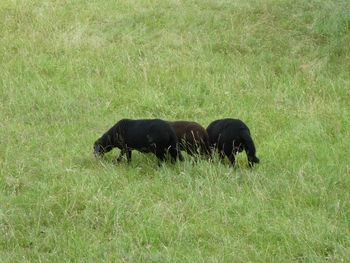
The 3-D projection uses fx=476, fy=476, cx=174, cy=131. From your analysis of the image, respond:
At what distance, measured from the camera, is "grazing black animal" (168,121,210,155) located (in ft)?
21.2

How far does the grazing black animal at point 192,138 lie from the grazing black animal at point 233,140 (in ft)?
0.56

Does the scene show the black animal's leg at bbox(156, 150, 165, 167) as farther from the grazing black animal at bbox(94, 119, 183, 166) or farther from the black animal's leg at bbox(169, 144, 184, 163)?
the black animal's leg at bbox(169, 144, 184, 163)

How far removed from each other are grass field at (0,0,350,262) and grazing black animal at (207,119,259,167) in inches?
10.7

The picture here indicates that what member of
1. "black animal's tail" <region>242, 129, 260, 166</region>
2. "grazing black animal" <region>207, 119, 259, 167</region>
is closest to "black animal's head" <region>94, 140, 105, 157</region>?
"grazing black animal" <region>207, 119, 259, 167</region>

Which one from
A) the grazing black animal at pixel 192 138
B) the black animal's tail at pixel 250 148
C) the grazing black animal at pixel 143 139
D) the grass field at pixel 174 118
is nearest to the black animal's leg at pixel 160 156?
the grazing black animal at pixel 143 139

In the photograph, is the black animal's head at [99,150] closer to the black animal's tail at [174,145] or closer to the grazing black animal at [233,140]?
the black animal's tail at [174,145]

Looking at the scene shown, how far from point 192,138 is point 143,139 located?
73 centimetres

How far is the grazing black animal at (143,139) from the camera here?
6105mm

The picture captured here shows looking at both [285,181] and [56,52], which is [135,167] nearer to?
[285,181]

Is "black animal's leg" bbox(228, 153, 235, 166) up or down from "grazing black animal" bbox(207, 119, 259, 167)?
down

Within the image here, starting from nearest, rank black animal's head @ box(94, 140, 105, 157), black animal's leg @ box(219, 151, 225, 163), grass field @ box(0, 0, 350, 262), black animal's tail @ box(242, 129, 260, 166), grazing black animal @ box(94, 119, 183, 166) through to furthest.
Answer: grass field @ box(0, 0, 350, 262), black animal's tail @ box(242, 129, 260, 166), grazing black animal @ box(94, 119, 183, 166), black animal's leg @ box(219, 151, 225, 163), black animal's head @ box(94, 140, 105, 157)

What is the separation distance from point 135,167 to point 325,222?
2.65 metres

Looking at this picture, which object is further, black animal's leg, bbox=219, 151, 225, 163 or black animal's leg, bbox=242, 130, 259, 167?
black animal's leg, bbox=219, 151, 225, 163

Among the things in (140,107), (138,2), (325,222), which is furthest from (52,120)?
(138,2)
